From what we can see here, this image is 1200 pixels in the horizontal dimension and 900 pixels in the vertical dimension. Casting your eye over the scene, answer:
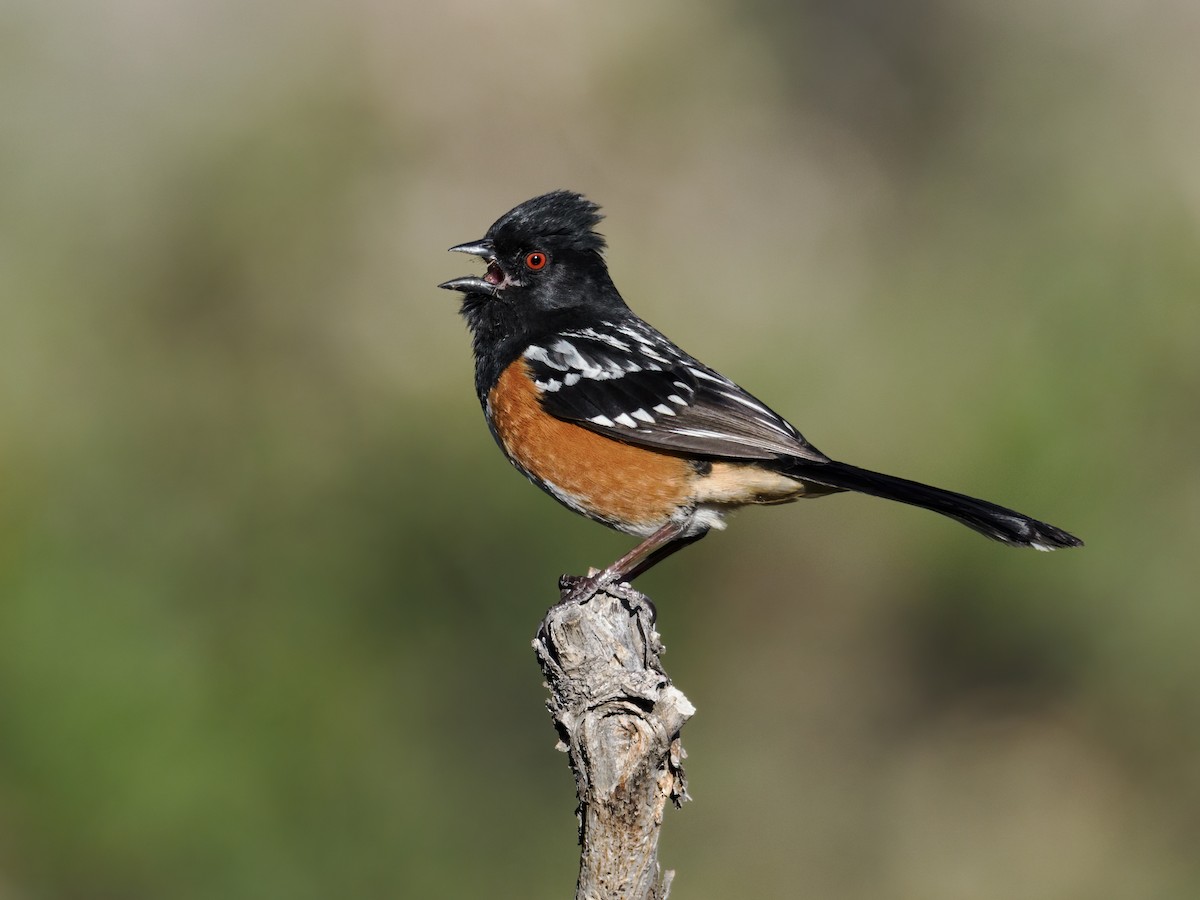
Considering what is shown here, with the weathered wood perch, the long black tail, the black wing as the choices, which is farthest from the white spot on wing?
the weathered wood perch

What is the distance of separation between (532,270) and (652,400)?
0.67m

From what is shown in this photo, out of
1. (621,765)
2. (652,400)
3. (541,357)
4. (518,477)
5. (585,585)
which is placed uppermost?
(518,477)

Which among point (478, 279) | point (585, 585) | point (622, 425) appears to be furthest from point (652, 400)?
point (478, 279)

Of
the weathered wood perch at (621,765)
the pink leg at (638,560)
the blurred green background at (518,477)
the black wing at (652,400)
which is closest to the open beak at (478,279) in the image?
the black wing at (652,400)

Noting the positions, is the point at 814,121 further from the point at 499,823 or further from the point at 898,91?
the point at 499,823

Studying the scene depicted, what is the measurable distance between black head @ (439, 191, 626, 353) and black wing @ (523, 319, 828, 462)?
6.0 inches

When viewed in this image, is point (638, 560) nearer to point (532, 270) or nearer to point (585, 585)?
point (585, 585)

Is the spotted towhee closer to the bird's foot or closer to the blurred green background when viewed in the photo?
the bird's foot

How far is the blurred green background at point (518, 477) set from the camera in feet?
15.7

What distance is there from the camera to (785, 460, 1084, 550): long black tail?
3.06 metres

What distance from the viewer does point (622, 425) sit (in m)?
3.44

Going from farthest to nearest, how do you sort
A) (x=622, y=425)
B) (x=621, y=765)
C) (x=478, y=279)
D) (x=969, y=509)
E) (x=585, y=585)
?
(x=478, y=279) < (x=622, y=425) < (x=585, y=585) < (x=969, y=509) < (x=621, y=765)

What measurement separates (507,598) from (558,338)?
73.1 inches

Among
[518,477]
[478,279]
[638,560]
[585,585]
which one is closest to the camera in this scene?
[585,585]
